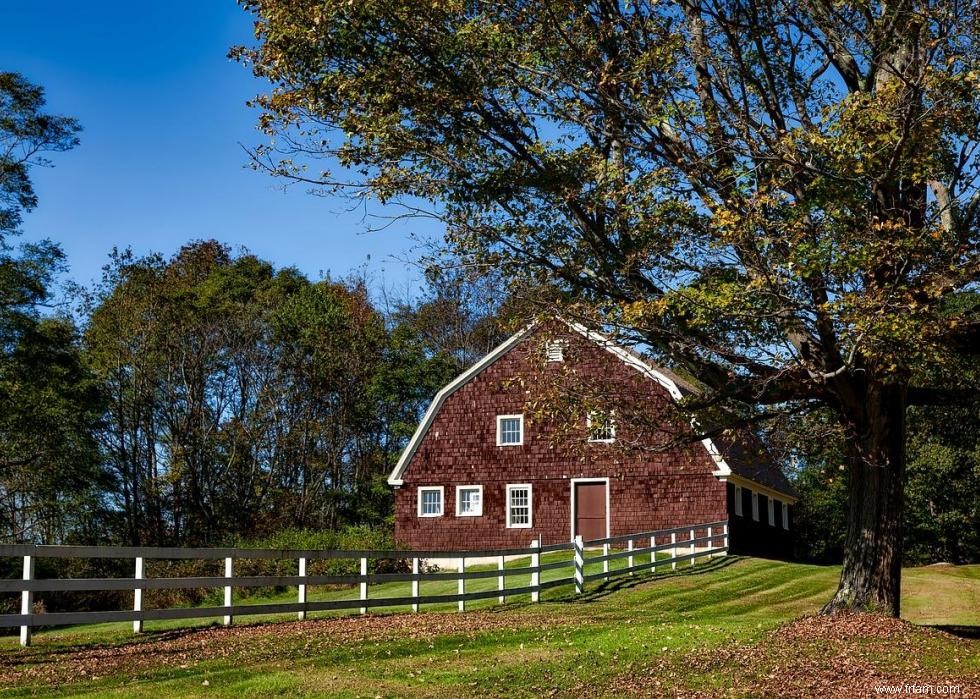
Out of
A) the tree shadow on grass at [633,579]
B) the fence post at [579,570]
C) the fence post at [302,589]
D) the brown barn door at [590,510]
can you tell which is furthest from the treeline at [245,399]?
the fence post at [302,589]

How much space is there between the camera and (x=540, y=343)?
54.3 feet

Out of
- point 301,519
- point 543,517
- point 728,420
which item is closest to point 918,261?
point 728,420

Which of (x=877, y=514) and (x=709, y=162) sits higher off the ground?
(x=709, y=162)

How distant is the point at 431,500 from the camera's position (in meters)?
38.3

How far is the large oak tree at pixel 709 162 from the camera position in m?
12.9

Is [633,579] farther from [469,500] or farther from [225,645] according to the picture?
[225,645]

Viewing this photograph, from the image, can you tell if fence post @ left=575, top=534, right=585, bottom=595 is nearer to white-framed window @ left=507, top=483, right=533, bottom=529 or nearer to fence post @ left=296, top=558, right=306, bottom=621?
fence post @ left=296, top=558, right=306, bottom=621

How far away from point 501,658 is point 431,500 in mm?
25594

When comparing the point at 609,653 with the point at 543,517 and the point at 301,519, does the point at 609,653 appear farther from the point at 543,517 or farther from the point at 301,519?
the point at 301,519

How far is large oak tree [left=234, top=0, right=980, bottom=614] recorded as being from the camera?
12.9 meters

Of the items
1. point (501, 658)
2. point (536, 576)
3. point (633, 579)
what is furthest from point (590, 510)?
point (501, 658)

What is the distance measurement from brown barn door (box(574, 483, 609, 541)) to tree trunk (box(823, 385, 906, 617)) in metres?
20.1

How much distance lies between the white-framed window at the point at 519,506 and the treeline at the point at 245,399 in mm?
11331

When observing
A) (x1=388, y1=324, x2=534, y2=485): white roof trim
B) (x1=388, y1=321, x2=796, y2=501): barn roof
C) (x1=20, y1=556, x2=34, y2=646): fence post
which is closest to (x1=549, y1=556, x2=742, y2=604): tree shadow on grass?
(x1=388, y1=321, x2=796, y2=501): barn roof
